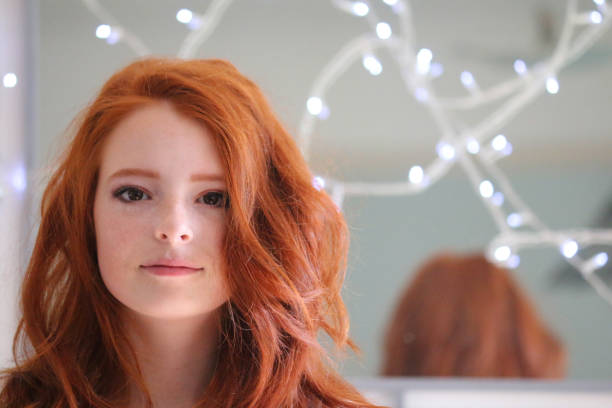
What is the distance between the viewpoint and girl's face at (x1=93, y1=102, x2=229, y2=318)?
0.86 m

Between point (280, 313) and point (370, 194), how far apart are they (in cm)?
85

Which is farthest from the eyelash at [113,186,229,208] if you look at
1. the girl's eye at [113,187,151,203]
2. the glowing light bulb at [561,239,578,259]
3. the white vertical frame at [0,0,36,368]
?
the glowing light bulb at [561,239,578,259]

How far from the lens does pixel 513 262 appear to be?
5.64 ft

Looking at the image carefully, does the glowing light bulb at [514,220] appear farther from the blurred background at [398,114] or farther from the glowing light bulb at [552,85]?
the glowing light bulb at [552,85]

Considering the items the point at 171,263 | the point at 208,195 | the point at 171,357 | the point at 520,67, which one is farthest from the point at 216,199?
the point at 520,67

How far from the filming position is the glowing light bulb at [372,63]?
1.74 meters

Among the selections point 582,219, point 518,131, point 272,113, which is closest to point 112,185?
point 272,113

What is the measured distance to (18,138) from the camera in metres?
1.71

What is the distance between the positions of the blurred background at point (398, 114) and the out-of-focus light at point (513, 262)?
14 mm

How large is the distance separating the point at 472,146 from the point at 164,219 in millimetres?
1111

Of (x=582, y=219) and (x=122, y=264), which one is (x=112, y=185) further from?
(x=582, y=219)

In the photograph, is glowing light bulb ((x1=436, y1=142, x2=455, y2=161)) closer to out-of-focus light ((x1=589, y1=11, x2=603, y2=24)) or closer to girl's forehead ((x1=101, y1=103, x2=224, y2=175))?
out-of-focus light ((x1=589, y1=11, x2=603, y2=24))

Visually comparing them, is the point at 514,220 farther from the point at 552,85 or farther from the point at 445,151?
the point at 552,85

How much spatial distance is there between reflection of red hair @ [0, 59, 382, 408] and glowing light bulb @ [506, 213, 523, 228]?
0.84 m
